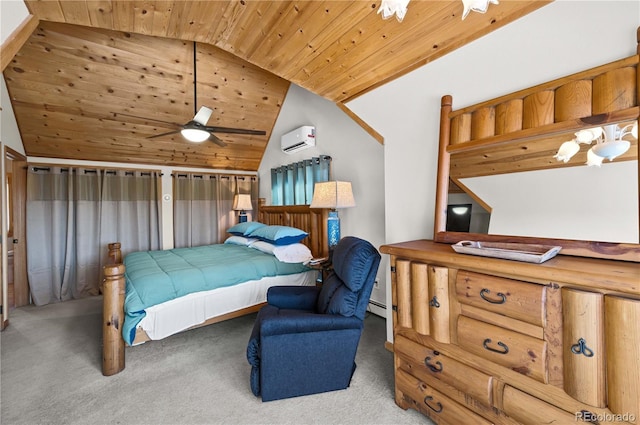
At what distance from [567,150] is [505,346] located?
977 millimetres

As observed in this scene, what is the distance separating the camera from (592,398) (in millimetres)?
1022

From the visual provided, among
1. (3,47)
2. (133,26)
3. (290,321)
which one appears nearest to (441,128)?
(290,321)

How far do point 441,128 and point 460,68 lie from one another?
1.23ft

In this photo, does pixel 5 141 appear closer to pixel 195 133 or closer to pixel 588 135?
pixel 195 133

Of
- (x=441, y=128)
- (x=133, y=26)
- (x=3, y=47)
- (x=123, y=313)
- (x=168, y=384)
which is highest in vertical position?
(x=133, y=26)

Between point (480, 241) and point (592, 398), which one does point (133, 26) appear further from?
point (592, 398)

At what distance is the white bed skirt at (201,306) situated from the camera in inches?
87.7

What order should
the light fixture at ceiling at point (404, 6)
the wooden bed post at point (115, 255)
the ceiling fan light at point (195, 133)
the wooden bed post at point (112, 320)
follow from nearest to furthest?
the light fixture at ceiling at point (404, 6) < the wooden bed post at point (112, 320) < the ceiling fan light at point (195, 133) < the wooden bed post at point (115, 255)

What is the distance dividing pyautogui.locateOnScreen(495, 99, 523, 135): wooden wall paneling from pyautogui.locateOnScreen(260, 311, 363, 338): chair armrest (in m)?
1.45

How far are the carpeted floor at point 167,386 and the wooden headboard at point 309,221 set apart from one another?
118cm

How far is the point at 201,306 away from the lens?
2.48m

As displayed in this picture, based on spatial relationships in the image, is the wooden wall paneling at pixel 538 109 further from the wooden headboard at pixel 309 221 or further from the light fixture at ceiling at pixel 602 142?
the wooden headboard at pixel 309 221

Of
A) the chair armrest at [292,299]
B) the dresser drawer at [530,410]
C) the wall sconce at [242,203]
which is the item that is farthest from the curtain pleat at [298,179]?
the dresser drawer at [530,410]

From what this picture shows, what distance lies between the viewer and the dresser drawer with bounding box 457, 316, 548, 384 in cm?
116
